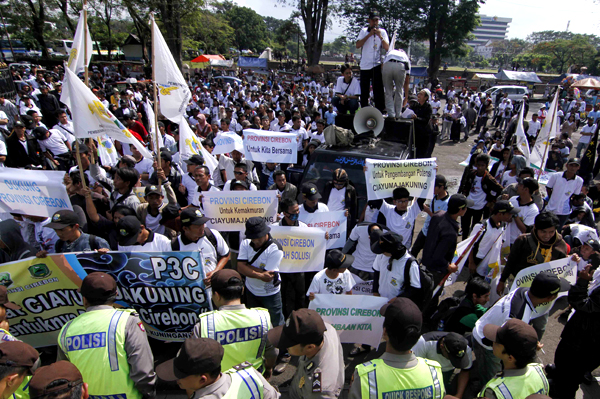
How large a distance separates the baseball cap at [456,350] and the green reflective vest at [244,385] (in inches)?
63.8

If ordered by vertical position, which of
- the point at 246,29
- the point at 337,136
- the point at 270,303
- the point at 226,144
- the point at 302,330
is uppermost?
the point at 246,29

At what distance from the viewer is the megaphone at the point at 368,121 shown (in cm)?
702

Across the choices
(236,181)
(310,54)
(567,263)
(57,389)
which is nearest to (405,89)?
(236,181)

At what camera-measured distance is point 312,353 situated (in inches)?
91.5

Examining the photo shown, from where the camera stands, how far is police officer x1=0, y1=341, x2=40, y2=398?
78.7 inches

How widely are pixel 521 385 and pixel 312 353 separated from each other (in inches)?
52.3

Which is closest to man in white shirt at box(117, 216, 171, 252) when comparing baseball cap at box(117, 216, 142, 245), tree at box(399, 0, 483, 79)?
baseball cap at box(117, 216, 142, 245)

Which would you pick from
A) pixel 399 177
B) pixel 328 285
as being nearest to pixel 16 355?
pixel 328 285

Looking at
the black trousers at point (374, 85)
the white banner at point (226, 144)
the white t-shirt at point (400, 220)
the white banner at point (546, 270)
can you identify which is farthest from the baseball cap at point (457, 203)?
the black trousers at point (374, 85)

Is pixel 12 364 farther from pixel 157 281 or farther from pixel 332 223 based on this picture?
pixel 332 223

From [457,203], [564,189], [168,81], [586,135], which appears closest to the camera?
[457,203]

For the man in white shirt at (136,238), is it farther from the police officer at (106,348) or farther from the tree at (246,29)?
the tree at (246,29)

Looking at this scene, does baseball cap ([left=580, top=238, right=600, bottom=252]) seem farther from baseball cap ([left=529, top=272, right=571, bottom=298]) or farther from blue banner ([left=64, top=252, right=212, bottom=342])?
blue banner ([left=64, top=252, right=212, bottom=342])

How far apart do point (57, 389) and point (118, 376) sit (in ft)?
1.97
